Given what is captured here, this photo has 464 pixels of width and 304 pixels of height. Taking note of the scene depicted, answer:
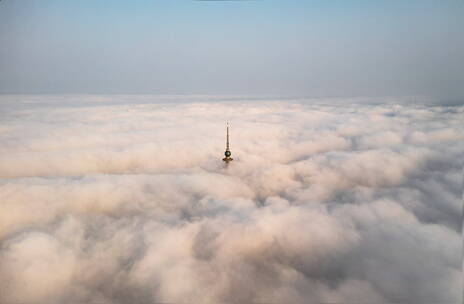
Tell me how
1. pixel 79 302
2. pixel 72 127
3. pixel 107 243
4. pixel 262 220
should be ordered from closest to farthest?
pixel 79 302
pixel 107 243
pixel 262 220
pixel 72 127

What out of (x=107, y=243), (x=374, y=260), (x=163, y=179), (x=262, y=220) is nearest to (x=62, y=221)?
(x=107, y=243)

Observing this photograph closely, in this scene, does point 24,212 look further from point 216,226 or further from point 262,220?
point 262,220

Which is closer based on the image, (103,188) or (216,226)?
(216,226)

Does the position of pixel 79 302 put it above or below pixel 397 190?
below

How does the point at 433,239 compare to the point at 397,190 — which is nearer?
the point at 433,239

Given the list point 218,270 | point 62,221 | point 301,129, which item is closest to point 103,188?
point 62,221

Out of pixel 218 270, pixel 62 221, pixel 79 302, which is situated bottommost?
pixel 79 302

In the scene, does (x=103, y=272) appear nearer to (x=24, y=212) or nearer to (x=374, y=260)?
(x=24, y=212)

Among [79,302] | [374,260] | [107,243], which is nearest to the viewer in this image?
[79,302]

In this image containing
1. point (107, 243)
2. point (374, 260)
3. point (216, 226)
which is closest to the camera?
point (374, 260)
